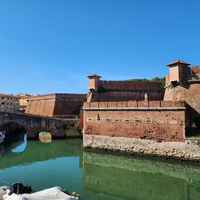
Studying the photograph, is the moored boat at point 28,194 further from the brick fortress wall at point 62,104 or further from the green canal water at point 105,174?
the brick fortress wall at point 62,104

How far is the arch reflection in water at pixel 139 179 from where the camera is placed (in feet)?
35.4

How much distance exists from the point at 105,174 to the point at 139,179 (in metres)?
2.07

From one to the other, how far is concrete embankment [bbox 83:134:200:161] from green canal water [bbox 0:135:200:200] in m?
0.49

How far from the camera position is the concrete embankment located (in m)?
14.7

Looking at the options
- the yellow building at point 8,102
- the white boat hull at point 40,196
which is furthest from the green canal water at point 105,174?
the yellow building at point 8,102

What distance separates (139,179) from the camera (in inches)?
508

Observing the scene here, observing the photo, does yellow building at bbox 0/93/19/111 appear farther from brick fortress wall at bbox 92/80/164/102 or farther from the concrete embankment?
the concrete embankment

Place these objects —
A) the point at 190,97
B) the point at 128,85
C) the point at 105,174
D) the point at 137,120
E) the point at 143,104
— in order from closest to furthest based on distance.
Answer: the point at 105,174 < the point at 143,104 < the point at 137,120 < the point at 190,97 < the point at 128,85

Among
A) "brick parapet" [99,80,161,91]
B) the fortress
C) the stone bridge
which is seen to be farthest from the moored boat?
"brick parapet" [99,80,161,91]

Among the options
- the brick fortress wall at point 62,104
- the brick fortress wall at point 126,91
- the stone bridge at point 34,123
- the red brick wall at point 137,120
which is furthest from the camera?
the brick fortress wall at point 62,104

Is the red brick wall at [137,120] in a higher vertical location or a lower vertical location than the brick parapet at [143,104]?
lower

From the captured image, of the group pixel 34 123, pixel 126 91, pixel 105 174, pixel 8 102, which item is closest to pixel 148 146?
pixel 105 174

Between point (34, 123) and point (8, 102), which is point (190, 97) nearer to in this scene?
point (34, 123)

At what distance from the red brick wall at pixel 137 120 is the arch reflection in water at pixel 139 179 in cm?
192
